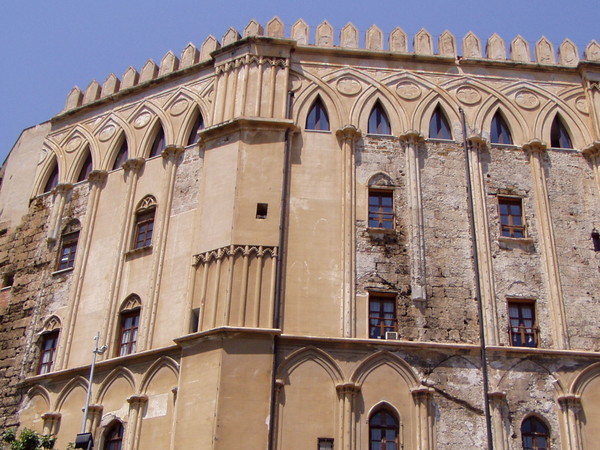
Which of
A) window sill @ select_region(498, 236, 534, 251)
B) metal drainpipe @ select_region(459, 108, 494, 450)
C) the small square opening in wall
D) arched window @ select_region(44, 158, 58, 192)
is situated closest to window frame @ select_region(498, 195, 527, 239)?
window sill @ select_region(498, 236, 534, 251)

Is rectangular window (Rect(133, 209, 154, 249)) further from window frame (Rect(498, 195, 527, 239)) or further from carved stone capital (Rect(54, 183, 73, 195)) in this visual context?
window frame (Rect(498, 195, 527, 239))

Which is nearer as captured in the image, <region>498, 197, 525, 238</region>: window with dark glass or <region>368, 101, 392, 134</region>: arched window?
<region>498, 197, 525, 238</region>: window with dark glass

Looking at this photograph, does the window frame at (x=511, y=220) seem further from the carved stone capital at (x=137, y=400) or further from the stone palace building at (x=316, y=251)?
the carved stone capital at (x=137, y=400)

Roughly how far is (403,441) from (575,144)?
376 inches

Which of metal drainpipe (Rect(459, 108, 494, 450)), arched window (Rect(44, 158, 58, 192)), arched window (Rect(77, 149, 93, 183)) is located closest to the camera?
metal drainpipe (Rect(459, 108, 494, 450))

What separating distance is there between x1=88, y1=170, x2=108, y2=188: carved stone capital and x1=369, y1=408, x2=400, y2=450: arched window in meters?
10.3

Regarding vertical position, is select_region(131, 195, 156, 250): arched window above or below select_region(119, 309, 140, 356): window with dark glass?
above

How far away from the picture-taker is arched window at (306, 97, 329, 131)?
23.0 meters

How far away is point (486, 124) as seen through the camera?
76.4 ft

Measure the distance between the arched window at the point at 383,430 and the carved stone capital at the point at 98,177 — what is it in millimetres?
10290

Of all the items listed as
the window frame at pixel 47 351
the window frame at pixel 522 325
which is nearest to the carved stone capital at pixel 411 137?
the window frame at pixel 522 325

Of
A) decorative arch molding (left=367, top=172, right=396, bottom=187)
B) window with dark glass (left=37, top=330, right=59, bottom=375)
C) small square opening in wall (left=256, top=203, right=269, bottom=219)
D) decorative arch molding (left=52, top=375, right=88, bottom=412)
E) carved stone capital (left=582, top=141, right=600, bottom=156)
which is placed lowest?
decorative arch molding (left=52, top=375, right=88, bottom=412)

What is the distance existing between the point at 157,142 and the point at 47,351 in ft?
20.7

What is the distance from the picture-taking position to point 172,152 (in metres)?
23.6
